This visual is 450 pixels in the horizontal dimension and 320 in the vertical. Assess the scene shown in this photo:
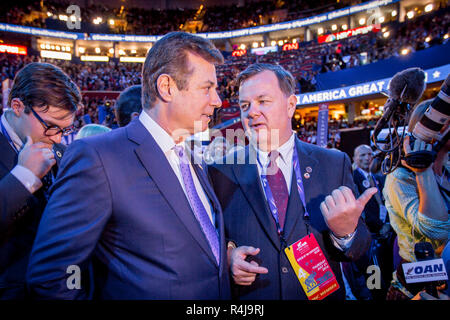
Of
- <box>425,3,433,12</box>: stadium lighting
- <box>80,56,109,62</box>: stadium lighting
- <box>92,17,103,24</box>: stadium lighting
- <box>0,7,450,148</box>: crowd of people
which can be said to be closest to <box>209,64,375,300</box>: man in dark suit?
<box>0,7,450,148</box>: crowd of people

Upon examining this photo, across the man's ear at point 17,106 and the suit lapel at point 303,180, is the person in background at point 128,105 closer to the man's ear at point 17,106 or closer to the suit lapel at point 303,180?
the man's ear at point 17,106

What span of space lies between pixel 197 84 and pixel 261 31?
33748 millimetres

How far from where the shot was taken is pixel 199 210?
1.23 meters

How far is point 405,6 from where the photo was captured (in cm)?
2398

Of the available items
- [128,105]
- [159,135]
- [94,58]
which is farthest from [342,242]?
[94,58]

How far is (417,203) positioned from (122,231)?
167 cm

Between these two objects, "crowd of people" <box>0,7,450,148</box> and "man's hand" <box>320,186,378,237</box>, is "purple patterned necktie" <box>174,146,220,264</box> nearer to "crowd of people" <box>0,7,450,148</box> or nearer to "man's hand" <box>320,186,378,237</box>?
"man's hand" <box>320,186,378,237</box>

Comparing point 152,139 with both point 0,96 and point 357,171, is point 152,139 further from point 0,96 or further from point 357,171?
point 0,96

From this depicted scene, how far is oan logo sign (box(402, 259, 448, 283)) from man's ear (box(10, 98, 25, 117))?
6.51 feet

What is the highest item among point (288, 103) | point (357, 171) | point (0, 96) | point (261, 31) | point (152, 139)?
point (261, 31)

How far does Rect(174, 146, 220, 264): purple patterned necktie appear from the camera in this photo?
4.00 ft

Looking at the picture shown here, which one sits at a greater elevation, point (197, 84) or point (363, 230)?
point (197, 84)

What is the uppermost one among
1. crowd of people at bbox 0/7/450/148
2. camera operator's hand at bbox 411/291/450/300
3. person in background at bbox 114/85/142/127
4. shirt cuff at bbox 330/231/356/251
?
crowd of people at bbox 0/7/450/148

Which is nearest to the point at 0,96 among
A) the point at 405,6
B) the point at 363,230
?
the point at 363,230
